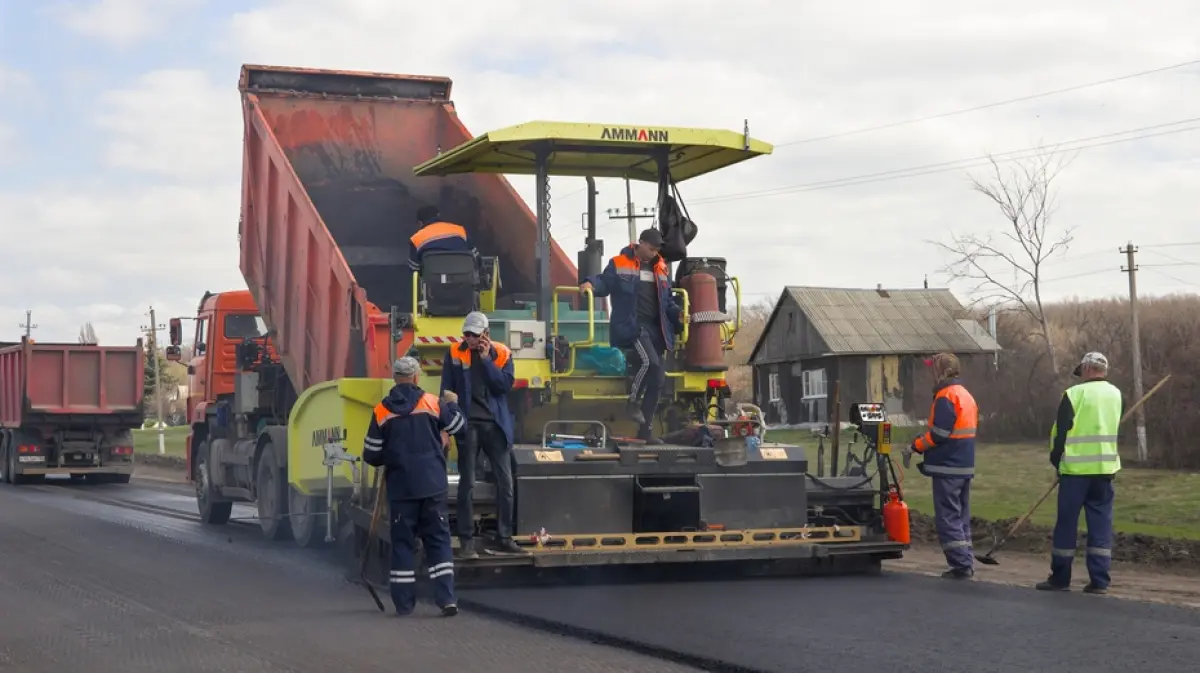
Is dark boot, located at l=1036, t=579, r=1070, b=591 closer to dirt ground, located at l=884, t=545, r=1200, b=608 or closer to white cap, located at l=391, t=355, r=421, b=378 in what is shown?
dirt ground, located at l=884, t=545, r=1200, b=608

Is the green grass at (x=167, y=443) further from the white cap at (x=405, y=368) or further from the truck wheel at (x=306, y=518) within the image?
the white cap at (x=405, y=368)

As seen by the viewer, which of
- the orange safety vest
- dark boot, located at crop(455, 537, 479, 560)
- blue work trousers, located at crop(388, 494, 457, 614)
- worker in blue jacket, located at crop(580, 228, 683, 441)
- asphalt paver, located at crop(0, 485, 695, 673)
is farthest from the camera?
worker in blue jacket, located at crop(580, 228, 683, 441)

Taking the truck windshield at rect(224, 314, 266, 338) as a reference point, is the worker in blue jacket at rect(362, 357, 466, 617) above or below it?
below

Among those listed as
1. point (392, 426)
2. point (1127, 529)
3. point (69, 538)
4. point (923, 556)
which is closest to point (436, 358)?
point (392, 426)

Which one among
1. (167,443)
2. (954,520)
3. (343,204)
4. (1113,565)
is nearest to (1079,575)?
(1113,565)

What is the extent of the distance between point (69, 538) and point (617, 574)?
22.0 feet

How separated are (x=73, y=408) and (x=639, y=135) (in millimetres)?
18341

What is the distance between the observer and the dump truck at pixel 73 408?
83.7ft

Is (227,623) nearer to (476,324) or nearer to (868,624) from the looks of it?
(476,324)

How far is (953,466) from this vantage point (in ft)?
32.2

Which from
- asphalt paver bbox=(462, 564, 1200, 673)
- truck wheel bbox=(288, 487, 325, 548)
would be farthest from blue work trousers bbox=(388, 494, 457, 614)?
truck wheel bbox=(288, 487, 325, 548)

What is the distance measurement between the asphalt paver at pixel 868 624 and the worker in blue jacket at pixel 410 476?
0.47 m

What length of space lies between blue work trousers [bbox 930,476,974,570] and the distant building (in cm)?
3448

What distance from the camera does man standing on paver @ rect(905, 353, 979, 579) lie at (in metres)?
9.75
